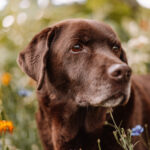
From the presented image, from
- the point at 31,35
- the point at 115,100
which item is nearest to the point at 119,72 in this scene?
the point at 115,100

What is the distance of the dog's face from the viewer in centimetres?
261

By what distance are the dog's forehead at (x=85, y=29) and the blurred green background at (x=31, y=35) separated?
153cm

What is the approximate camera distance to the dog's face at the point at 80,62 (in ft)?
8.55

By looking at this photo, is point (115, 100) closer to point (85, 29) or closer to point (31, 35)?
point (85, 29)

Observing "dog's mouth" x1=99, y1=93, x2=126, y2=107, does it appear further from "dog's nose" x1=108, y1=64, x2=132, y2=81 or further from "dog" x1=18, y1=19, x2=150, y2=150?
"dog's nose" x1=108, y1=64, x2=132, y2=81

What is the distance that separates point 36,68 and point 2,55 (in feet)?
12.4

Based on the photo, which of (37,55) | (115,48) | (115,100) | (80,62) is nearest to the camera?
(115,100)

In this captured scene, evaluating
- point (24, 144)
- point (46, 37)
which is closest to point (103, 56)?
point (46, 37)

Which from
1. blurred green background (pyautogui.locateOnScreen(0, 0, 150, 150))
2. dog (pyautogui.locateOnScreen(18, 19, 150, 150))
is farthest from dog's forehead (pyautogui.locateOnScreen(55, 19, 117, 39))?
blurred green background (pyautogui.locateOnScreen(0, 0, 150, 150))

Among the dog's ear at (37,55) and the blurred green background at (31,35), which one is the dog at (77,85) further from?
the blurred green background at (31,35)

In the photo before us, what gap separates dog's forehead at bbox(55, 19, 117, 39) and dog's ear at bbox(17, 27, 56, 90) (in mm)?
162

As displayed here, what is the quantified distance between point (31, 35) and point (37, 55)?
3.59 m

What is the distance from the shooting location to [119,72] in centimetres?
245

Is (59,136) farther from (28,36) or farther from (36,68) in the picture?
(28,36)
